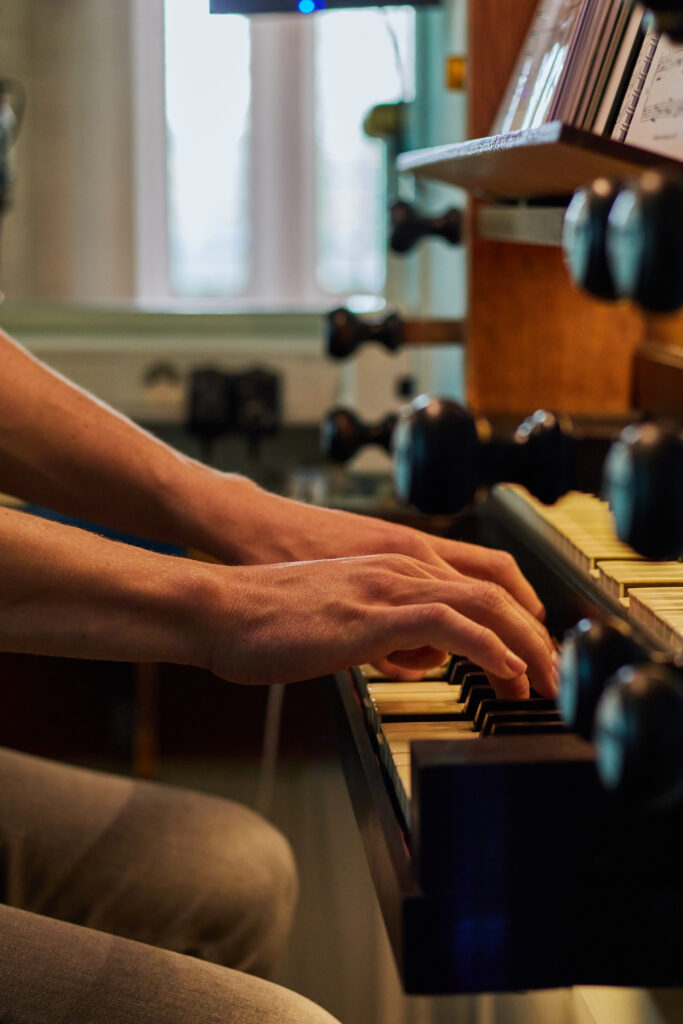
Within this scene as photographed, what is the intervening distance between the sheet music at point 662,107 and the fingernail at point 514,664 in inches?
16.1

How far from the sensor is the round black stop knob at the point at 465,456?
1.87 ft

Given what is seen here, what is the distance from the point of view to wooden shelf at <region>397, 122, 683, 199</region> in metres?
0.72

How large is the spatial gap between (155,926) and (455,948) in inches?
21.1

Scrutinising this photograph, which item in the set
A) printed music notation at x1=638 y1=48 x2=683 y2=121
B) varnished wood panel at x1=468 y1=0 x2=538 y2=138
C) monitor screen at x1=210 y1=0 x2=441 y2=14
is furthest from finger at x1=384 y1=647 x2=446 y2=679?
monitor screen at x1=210 y1=0 x2=441 y2=14

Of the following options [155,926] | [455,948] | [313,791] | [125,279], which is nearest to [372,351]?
[313,791]

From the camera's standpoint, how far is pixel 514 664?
0.66m

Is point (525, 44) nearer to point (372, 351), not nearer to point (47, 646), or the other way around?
point (372, 351)

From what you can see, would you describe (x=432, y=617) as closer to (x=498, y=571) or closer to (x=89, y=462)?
(x=498, y=571)

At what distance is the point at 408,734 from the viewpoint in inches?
26.4

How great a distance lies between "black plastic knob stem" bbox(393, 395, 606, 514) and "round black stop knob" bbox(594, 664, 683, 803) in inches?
7.1

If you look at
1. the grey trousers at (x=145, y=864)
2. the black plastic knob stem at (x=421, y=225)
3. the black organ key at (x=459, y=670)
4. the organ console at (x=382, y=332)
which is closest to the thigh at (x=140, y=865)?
the grey trousers at (x=145, y=864)

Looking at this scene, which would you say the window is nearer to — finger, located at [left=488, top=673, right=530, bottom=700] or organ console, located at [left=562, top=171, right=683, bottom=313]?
finger, located at [left=488, top=673, right=530, bottom=700]

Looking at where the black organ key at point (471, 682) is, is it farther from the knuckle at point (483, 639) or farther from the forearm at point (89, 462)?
the forearm at point (89, 462)

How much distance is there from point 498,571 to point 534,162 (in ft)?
1.11
